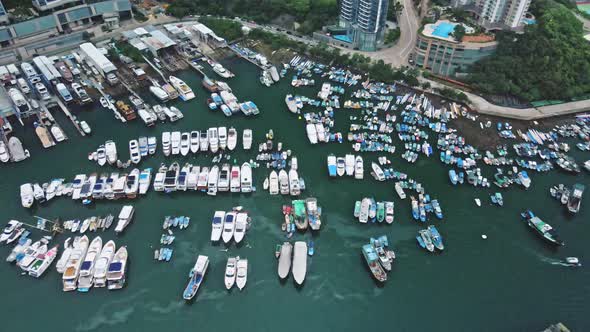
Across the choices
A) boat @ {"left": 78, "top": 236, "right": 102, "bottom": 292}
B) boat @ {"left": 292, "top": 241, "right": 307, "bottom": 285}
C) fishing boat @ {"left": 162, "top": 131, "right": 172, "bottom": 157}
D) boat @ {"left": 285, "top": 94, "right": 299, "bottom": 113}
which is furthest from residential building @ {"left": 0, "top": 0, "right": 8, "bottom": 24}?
boat @ {"left": 292, "top": 241, "right": 307, "bottom": 285}

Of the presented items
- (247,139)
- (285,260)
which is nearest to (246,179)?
(247,139)

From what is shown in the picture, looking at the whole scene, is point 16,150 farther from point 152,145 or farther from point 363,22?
point 363,22

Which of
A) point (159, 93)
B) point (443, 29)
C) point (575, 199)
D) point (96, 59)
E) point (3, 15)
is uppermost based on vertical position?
point (443, 29)

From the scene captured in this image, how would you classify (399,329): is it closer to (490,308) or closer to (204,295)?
(490,308)

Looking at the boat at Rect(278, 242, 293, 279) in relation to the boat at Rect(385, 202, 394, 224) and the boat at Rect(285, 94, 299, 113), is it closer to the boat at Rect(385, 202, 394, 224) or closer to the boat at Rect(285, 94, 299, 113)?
the boat at Rect(385, 202, 394, 224)

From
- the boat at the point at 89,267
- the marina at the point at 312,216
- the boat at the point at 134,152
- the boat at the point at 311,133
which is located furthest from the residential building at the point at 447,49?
the boat at the point at 89,267

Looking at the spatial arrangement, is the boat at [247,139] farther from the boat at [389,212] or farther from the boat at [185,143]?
the boat at [389,212]

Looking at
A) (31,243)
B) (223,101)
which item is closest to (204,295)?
(31,243)
